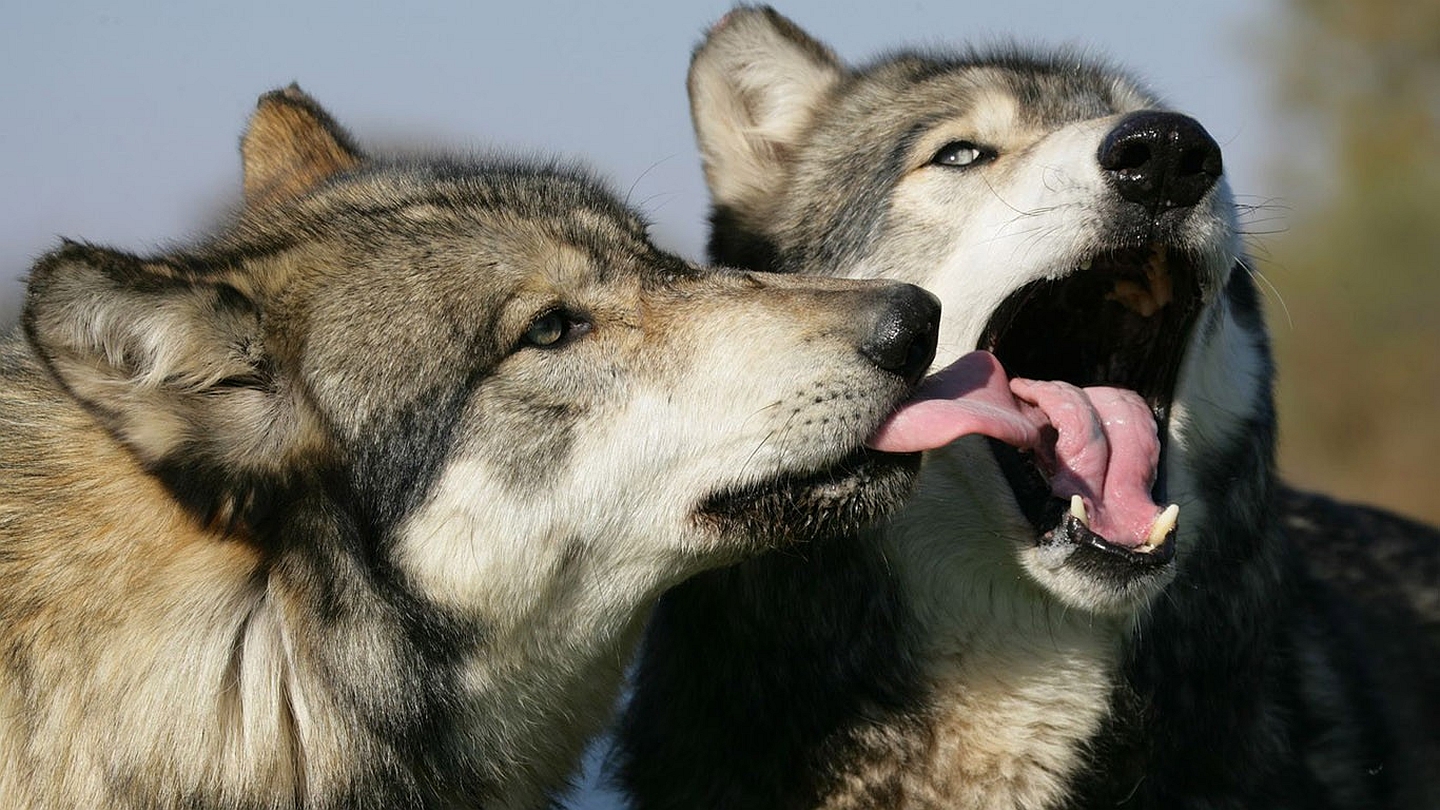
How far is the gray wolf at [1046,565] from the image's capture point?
3.54 m

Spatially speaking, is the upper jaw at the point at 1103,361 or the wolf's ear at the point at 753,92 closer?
the upper jaw at the point at 1103,361

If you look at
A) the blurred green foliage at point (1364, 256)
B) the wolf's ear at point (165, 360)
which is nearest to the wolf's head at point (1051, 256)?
the wolf's ear at point (165, 360)

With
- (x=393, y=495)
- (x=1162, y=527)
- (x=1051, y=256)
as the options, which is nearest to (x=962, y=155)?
(x=1051, y=256)

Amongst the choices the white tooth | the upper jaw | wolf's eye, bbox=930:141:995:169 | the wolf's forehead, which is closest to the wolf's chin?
the upper jaw

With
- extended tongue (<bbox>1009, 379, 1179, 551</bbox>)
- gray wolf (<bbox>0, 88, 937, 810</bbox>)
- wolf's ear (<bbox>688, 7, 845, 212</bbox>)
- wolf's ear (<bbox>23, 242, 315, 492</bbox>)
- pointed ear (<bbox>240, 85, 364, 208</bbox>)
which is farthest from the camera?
wolf's ear (<bbox>688, 7, 845, 212</bbox>)

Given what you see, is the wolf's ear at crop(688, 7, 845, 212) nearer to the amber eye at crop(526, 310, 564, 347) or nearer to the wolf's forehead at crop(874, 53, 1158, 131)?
the wolf's forehead at crop(874, 53, 1158, 131)

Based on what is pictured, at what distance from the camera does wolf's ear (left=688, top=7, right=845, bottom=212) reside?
466 cm

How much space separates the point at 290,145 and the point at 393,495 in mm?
1619

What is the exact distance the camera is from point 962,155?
4.02m

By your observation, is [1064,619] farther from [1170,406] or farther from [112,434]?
[112,434]

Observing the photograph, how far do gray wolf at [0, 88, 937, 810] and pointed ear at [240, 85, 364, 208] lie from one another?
89 centimetres

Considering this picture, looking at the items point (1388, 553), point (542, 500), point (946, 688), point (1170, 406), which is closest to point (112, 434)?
point (542, 500)

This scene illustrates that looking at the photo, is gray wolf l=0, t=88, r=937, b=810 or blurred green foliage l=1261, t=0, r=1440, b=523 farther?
blurred green foliage l=1261, t=0, r=1440, b=523

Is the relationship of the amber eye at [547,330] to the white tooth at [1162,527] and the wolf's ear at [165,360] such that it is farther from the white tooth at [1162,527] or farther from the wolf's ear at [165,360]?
the white tooth at [1162,527]
